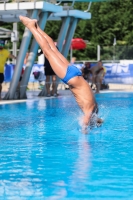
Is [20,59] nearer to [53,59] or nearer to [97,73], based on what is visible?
[97,73]

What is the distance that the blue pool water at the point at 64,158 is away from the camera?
524cm

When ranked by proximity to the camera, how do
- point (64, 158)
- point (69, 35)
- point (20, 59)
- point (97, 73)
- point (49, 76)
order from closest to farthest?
1. point (64, 158)
2. point (20, 59)
3. point (49, 76)
4. point (69, 35)
5. point (97, 73)

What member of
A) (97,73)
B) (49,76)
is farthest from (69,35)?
(97,73)

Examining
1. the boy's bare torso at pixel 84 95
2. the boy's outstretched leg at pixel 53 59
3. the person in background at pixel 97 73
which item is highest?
the boy's outstretched leg at pixel 53 59

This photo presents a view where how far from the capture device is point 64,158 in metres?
6.90

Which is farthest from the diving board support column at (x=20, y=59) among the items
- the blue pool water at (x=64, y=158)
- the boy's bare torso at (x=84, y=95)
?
the boy's bare torso at (x=84, y=95)

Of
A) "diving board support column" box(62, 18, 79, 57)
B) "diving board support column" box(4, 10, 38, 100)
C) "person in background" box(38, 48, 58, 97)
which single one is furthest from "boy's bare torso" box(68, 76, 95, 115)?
"diving board support column" box(62, 18, 79, 57)

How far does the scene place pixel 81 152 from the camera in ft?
23.9

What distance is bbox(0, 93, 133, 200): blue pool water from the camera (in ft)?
17.2

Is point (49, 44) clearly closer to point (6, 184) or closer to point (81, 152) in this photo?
point (81, 152)

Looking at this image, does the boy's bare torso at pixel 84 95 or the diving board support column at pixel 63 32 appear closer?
the boy's bare torso at pixel 84 95

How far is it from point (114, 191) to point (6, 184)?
104 cm

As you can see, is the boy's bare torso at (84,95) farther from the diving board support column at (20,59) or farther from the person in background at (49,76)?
the person in background at (49,76)

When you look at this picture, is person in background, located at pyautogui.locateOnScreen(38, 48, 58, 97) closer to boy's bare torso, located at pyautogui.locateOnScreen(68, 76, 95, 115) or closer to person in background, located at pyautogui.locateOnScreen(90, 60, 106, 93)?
person in background, located at pyautogui.locateOnScreen(90, 60, 106, 93)
